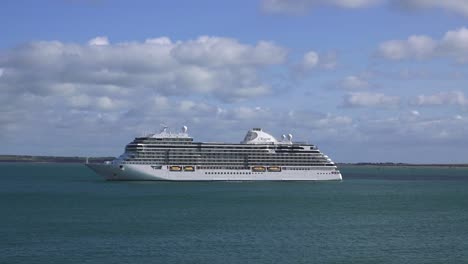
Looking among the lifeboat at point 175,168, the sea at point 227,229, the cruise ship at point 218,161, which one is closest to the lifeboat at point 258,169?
the cruise ship at point 218,161

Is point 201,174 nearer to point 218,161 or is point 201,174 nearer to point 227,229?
point 218,161

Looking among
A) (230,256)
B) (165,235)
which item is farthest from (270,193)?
(230,256)

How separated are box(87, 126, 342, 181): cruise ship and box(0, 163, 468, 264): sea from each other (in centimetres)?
1894

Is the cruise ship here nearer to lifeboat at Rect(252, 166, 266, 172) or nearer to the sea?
lifeboat at Rect(252, 166, 266, 172)

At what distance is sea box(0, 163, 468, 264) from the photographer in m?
39.0

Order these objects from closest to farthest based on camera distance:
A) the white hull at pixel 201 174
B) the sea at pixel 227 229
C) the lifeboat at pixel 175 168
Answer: the sea at pixel 227 229 → the white hull at pixel 201 174 → the lifeboat at pixel 175 168

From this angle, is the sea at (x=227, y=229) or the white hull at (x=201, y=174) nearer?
the sea at (x=227, y=229)

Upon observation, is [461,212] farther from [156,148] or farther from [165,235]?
[156,148]

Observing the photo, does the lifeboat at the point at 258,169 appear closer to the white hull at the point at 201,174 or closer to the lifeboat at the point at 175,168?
the white hull at the point at 201,174

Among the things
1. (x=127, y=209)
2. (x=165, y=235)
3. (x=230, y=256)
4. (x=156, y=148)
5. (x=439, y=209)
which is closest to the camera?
(x=230, y=256)

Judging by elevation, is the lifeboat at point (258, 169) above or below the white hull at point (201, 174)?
above

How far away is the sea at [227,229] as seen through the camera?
39.0 meters

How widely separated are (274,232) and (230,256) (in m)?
9.93

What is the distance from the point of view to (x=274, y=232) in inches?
1901
